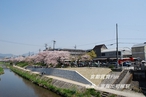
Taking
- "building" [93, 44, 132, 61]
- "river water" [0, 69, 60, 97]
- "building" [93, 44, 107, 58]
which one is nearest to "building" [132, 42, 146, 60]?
"building" [93, 44, 132, 61]

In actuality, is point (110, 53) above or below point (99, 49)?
below

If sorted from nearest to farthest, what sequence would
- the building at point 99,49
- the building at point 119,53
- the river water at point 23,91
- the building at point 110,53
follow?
1. the river water at point 23,91
2. the building at point 110,53
3. the building at point 119,53
4. the building at point 99,49

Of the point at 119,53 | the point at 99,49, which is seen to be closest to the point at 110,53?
the point at 119,53

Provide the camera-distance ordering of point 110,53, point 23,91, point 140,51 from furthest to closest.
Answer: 1. point 110,53
2. point 140,51
3. point 23,91

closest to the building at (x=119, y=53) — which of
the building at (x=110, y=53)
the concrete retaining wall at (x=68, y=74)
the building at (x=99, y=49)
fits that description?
the building at (x=110, y=53)

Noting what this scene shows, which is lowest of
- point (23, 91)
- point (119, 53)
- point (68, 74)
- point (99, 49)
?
point (23, 91)

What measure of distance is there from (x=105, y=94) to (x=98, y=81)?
15.7 feet

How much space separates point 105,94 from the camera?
1525 centimetres

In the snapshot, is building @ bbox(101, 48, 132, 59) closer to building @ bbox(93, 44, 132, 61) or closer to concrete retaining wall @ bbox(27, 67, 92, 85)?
building @ bbox(93, 44, 132, 61)

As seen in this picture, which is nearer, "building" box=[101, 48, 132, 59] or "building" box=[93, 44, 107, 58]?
"building" box=[101, 48, 132, 59]

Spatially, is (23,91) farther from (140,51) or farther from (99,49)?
(99,49)

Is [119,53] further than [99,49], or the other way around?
[99,49]

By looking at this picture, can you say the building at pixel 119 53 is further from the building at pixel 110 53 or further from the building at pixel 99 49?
the building at pixel 99 49

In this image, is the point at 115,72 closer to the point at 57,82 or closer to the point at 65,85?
the point at 65,85
